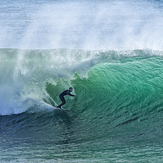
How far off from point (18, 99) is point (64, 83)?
196cm

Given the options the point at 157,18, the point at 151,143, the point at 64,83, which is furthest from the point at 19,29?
the point at 151,143

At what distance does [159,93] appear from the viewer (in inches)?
362

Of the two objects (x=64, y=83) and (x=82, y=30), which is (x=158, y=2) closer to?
(x=82, y=30)

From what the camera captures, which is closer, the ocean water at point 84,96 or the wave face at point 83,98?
the ocean water at point 84,96

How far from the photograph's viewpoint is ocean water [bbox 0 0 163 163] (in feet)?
20.4

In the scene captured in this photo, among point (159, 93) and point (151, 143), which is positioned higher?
point (159, 93)

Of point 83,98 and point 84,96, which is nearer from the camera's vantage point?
point 83,98

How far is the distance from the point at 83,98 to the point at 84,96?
0.14 meters

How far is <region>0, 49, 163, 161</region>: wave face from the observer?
278 inches

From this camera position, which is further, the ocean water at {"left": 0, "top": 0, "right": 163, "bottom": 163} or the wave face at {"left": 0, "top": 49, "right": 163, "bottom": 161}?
the wave face at {"left": 0, "top": 49, "right": 163, "bottom": 161}

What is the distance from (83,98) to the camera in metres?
9.35

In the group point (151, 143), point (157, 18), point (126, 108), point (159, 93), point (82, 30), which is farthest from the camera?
point (157, 18)

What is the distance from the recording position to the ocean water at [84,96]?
20.4 feet

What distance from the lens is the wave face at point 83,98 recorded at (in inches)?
278
